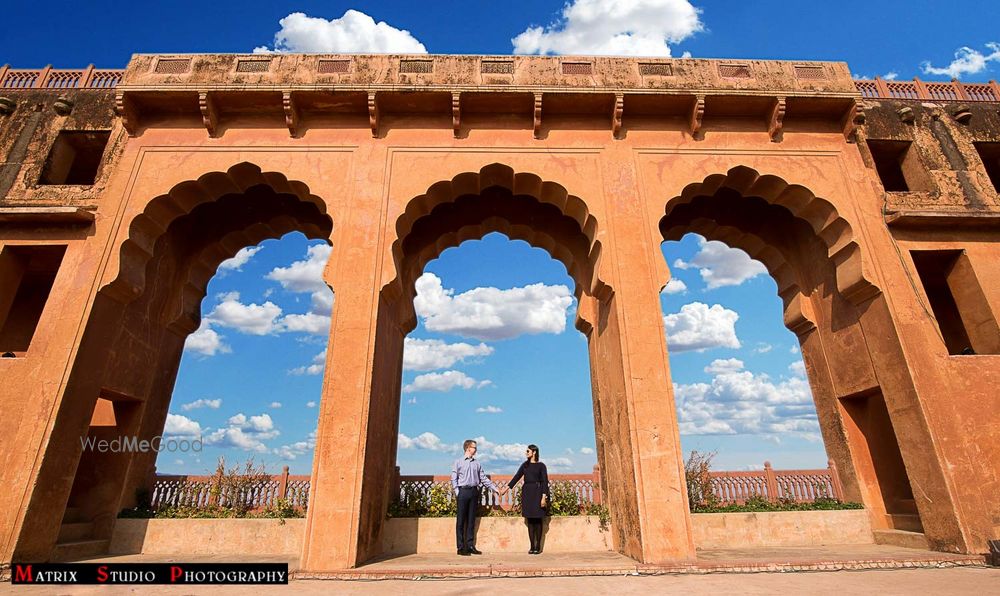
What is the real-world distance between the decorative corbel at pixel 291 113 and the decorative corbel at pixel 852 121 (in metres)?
10.9

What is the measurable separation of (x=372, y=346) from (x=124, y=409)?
21.1 feet

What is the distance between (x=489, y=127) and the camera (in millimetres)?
10242

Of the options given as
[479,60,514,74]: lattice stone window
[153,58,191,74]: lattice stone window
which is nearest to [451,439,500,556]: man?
[479,60,514,74]: lattice stone window

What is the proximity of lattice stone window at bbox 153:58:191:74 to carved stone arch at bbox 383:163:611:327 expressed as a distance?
5.37 m

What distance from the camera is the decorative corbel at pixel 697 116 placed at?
9.94 metres

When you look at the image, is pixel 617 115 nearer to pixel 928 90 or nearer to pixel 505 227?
pixel 505 227

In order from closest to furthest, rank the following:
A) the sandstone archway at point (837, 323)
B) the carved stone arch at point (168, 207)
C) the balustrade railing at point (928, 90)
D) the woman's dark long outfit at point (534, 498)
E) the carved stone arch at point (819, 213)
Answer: the woman's dark long outfit at point (534, 498) < the sandstone archway at point (837, 323) < the carved stone arch at point (168, 207) < the carved stone arch at point (819, 213) < the balustrade railing at point (928, 90)

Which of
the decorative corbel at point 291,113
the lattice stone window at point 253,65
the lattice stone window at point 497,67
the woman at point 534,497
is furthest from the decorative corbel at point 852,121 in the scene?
the lattice stone window at point 253,65

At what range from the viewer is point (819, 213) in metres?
10.0

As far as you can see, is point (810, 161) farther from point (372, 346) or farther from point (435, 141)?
point (372, 346)

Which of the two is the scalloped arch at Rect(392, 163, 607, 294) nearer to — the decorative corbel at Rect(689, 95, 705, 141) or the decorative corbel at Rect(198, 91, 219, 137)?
the decorative corbel at Rect(689, 95, 705, 141)

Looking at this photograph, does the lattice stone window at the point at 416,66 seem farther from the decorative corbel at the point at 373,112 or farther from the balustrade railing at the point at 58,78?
the balustrade railing at the point at 58,78

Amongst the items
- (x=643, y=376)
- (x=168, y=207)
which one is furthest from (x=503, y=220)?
(x=168, y=207)

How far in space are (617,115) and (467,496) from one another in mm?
7606
